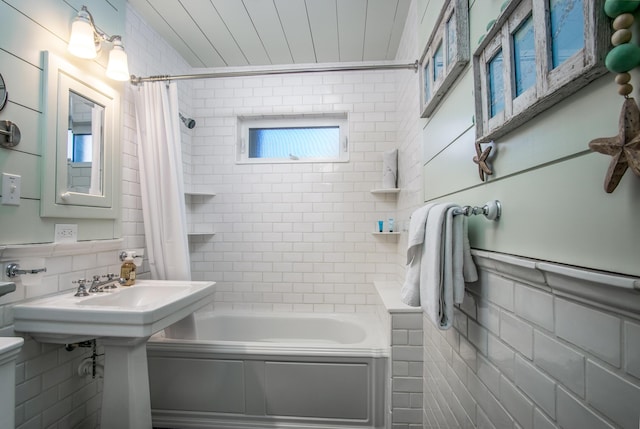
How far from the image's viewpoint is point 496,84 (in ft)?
2.71

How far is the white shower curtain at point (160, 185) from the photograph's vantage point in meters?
1.96

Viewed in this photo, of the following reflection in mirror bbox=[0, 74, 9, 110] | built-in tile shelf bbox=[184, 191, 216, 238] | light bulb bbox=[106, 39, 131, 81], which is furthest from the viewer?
built-in tile shelf bbox=[184, 191, 216, 238]

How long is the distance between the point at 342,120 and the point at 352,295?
5.32ft

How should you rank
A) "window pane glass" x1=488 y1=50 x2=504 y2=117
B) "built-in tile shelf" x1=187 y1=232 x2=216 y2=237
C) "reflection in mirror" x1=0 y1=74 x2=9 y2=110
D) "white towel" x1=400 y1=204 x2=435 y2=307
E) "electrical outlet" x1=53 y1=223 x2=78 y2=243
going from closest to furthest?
"window pane glass" x1=488 y1=50 x2=504 y2=117 < "white towel" x1=400 y1=204 x2=435 y2=307 < "reflection in mirror" x1=0 y1=74 x2=9 y2=110 < "electrical outlet" x1=53 y1=223 x2=78 y2=243 < "built-in tile shelf" x1=187 y1=232 x2=216 y2=237

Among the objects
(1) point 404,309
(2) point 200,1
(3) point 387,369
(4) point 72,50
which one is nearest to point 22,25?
(4) point 72,50

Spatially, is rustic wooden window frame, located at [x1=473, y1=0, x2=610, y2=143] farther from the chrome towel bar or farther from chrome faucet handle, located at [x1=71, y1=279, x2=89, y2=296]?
chrome faucet handle, located at [x1=71, y1=279, x2=89, y2=296]

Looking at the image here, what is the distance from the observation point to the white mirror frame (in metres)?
1.38

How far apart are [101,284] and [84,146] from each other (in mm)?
776

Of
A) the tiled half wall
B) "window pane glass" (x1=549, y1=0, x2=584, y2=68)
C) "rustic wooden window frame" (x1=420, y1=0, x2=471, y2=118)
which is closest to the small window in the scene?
"rustic wooden window frame" (x1=420, y1=0, x2=471, y2=118)

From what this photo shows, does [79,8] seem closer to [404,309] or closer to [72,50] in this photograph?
[72,50]

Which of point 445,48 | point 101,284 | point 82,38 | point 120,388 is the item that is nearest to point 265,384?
point 120,388

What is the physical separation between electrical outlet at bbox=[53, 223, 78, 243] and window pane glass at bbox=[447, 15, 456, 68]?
1.95m

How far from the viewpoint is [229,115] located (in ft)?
8.93

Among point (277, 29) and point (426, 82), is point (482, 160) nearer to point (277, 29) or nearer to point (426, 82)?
point (426, 82)
